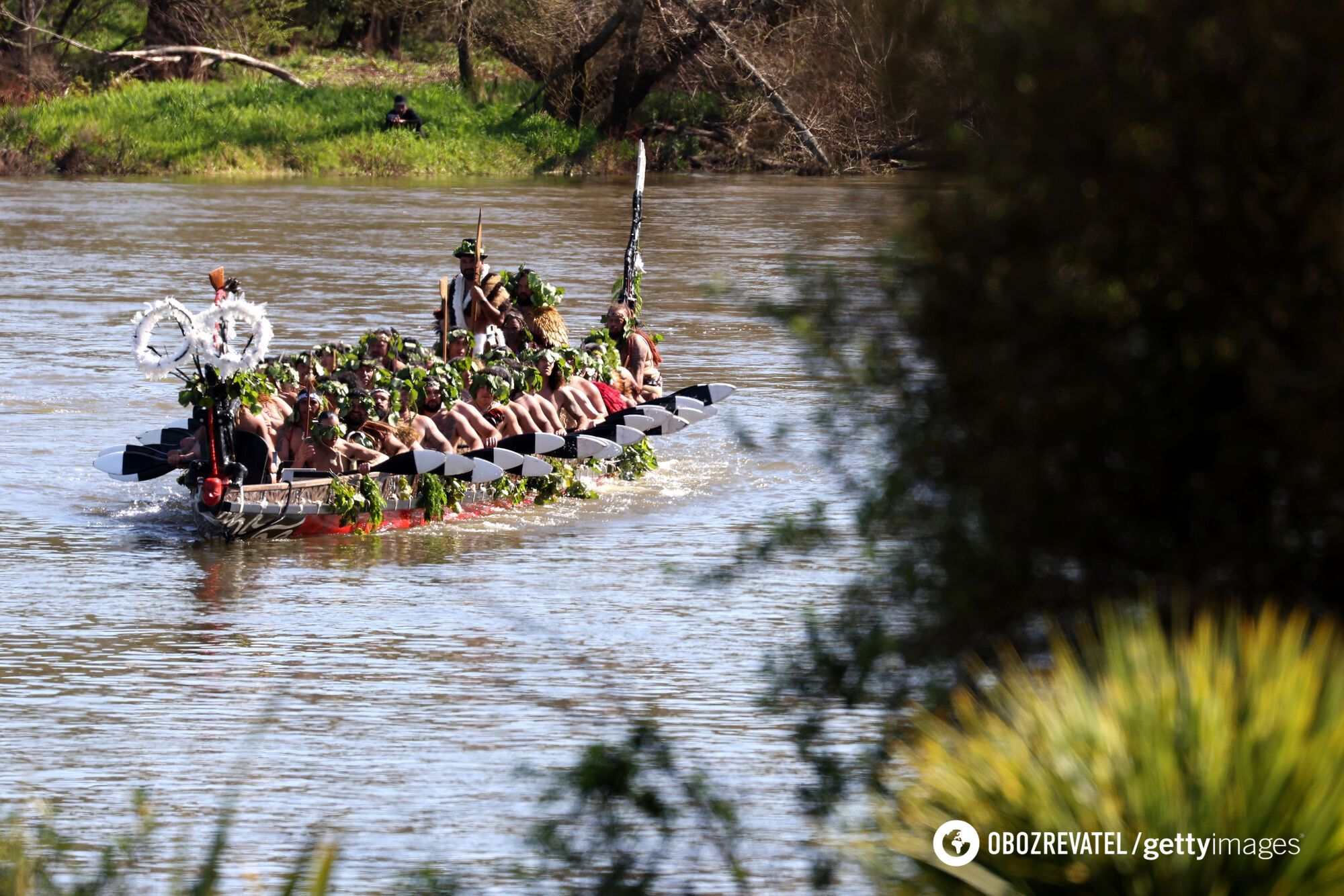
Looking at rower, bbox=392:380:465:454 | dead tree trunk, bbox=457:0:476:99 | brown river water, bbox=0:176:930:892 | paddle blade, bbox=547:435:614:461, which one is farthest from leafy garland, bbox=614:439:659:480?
dead tree trunk, bbox=457:0:476:99

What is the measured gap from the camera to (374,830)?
959cm

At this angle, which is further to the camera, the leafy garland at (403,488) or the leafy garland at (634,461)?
the leafy garland at (634,461)

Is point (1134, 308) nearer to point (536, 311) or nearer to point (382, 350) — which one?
point (382, 350)

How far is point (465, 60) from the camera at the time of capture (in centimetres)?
5484

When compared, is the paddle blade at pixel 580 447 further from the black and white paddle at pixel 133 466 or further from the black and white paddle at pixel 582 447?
the black and white paddle at pixel 133 466

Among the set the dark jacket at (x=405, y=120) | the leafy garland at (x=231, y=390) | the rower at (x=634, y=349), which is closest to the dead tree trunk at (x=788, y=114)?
the leafy garland at (x=231, y=390)

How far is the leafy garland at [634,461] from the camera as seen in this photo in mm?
19672

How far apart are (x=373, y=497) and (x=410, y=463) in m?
0.42

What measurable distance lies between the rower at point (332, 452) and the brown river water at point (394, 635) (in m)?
0.69

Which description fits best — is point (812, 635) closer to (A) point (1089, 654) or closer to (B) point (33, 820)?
(A) point (1089, 654)

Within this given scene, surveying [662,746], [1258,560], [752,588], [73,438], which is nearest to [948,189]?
[1258,560]

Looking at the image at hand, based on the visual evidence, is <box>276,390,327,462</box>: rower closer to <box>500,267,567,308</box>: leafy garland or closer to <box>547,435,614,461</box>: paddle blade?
<box>547,435,614,461</box>: paddle blade

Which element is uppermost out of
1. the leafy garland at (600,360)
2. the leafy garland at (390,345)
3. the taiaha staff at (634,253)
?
the taiaha staff at (634,253)

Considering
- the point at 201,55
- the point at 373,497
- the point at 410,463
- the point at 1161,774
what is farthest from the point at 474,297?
the point at 201,55
